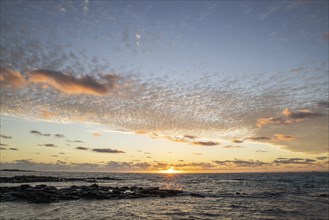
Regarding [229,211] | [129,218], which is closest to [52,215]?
[129,218]

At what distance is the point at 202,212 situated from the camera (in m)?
32.1

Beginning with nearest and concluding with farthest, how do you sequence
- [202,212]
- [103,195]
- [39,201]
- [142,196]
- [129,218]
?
[129,218]
[202,212]
[39,201]
[103,195]
[142,196]

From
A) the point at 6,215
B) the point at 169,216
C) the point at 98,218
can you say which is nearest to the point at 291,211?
the point at 169,216

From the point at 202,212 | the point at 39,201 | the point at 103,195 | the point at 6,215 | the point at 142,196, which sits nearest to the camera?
the point at 6,215

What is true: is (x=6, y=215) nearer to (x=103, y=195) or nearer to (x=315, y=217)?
(x=103, y=195)

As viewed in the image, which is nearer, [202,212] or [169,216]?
[169,216]

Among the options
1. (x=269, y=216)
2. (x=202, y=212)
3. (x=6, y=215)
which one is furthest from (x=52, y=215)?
(x=269, y=216)

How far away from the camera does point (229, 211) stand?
32969 mm

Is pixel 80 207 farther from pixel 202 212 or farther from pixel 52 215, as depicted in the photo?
pixel 202 212

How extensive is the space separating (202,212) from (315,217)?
1197cm

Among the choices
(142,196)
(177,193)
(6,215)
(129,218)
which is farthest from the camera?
(177,193)

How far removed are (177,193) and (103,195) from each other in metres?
16.0

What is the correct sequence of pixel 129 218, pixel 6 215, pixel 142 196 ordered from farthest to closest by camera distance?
pixel 142 196
pixel 129 218
pixel 6 215

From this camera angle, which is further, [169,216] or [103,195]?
[103,195]
